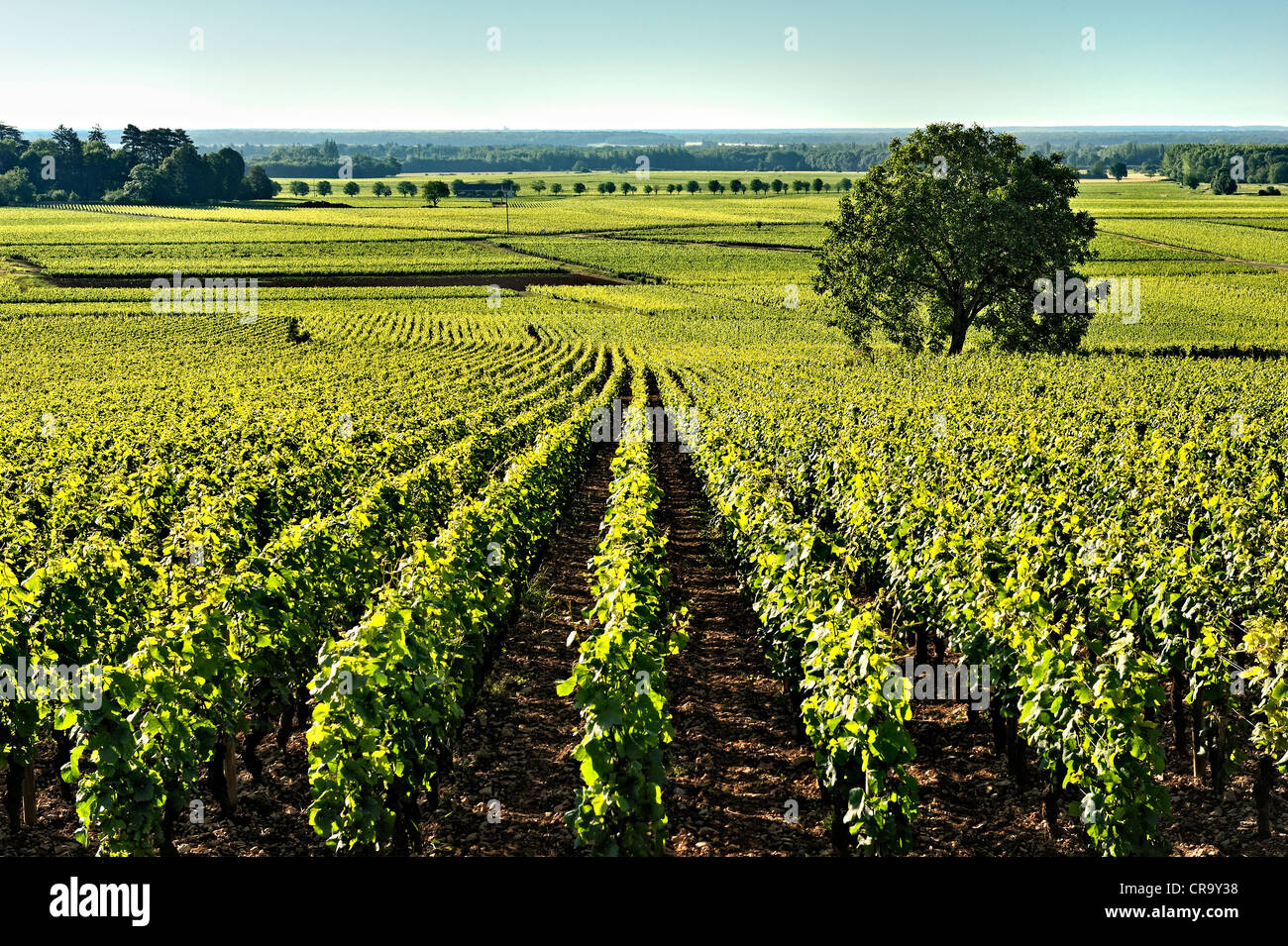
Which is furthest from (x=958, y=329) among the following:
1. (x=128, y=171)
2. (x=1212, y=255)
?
(x=128, y=171)

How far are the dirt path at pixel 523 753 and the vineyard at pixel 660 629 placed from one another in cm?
5

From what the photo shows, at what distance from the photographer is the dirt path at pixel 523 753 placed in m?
8.69

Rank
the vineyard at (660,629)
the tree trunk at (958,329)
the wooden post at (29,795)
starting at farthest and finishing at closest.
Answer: the tree trunk at (958,329) → the wooden post at (29,795) → the vineyard at (660,629)

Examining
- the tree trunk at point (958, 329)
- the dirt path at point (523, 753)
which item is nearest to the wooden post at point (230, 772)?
the dirt path at point (523, 753)

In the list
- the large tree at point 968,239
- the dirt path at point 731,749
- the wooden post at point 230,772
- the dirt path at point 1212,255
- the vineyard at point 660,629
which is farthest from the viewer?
the dirt path at point 1212,255

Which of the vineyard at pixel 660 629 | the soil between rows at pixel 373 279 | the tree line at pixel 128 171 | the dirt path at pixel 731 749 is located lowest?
the dirt path at pixel 731 749

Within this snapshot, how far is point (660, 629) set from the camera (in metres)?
11.2

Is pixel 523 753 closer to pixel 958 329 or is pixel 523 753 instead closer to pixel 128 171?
pixel 958 329

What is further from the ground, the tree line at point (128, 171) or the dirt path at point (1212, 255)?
the tree line at point (128, 171)

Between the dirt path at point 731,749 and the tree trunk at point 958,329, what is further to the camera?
the tree trunk at point 958,329

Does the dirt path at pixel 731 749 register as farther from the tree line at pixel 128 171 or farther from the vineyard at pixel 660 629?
the tree line at pixel 128 171

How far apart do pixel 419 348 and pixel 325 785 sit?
5077cm

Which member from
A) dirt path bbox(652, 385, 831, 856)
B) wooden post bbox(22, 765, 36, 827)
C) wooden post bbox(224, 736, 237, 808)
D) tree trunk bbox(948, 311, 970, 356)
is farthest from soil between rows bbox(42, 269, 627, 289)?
wooden post bbox(22, 765, 36, 827)

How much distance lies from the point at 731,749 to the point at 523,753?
235cm
